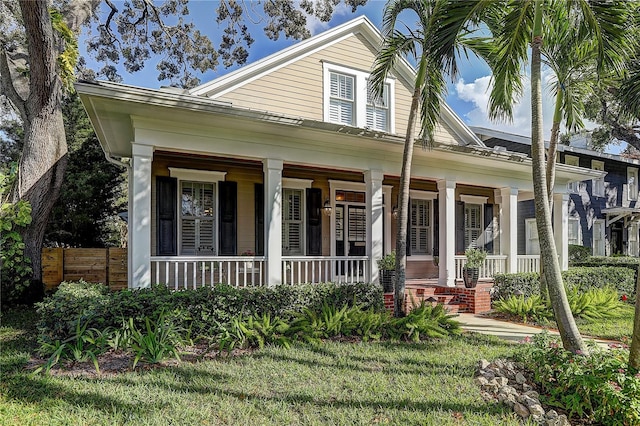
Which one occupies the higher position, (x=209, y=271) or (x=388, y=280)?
(x=209, y=271)

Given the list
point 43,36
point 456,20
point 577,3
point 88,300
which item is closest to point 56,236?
point 43,36

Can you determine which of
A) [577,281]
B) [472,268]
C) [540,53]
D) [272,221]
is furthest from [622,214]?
[272,221]

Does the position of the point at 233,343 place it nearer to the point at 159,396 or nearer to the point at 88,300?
the point at 159,396

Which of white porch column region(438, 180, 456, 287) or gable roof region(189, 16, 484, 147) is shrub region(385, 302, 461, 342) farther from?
gable roof region(189, 16, 484, 147)

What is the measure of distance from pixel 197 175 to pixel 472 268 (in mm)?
6709

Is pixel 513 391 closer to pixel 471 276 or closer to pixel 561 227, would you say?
pixel 471 276

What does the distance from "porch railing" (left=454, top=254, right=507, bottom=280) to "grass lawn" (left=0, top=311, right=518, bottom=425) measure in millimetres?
4845

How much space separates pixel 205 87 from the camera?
876 centimetres

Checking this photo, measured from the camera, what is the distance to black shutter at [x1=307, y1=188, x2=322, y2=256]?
9812 mm

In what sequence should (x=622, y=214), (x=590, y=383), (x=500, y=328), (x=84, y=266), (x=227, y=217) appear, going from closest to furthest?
(x=590, y=383) → (x=500, y=328) → (x=227, y=217) → (x=84, y=266) → (x=622, y=214)

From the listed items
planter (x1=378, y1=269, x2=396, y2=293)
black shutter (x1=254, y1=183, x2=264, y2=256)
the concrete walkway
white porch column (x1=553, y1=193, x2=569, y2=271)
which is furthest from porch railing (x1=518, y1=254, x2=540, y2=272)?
black shutter (x1=254, y1=183, x2=264, y2=256)

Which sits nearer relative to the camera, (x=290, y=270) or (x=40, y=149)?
(x=290, y=270)

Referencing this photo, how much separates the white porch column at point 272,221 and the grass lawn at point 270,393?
2030mm

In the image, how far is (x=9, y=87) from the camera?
31.0 ft
